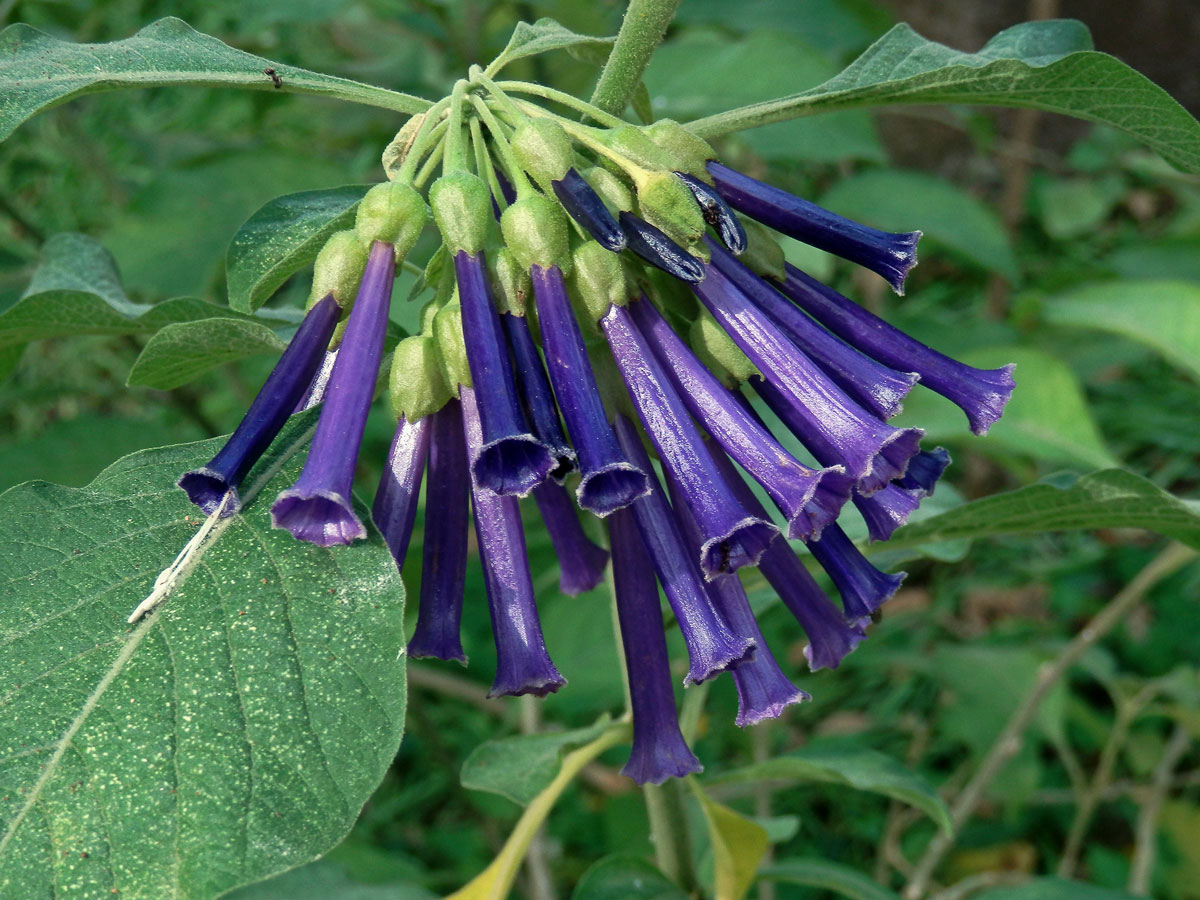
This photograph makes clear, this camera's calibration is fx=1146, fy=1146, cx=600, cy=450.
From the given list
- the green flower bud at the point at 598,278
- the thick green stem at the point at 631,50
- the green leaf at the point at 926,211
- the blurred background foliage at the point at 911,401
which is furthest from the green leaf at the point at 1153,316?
the green flower bud at the point at 598,278

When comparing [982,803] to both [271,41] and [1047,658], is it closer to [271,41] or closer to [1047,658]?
[1047,658]

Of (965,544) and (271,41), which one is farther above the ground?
(271,41)

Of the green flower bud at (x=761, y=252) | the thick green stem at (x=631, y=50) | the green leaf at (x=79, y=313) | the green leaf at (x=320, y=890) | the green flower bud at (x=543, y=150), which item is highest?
the green leaf at (x=79, y=313)

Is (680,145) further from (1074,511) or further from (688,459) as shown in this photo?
(1074,511)

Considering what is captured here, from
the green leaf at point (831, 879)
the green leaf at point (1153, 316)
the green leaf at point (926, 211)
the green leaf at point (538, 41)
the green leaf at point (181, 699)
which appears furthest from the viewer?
the green leaf at point (926, 211)

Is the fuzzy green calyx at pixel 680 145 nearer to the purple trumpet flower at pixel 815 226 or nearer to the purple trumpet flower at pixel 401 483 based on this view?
the purple trumpet flower at pixel 815 226

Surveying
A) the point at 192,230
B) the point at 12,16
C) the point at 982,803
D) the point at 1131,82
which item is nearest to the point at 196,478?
the point at 1131,82
